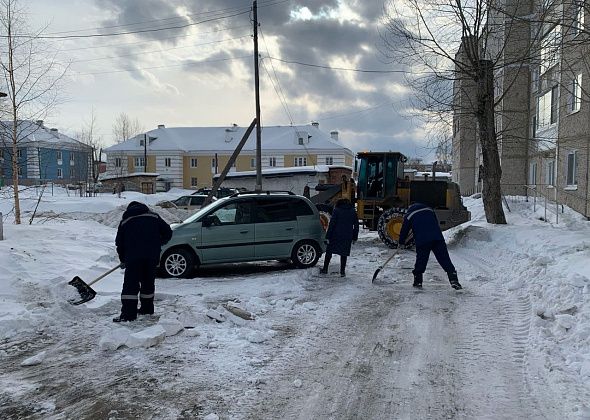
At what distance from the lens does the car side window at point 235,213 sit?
10.5 meters

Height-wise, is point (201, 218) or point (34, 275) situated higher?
point (201, 218)

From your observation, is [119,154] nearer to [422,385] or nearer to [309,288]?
[309,288]

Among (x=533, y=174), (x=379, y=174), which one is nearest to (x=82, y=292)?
(x=379, y=174)

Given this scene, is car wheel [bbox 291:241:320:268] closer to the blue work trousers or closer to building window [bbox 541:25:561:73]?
the blue work trousers

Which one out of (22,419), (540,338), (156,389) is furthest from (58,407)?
(540,338)

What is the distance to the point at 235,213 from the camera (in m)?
10.6

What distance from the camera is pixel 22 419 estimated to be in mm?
4004

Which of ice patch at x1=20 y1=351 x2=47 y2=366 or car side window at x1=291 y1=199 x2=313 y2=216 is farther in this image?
car side window at x1=291 y1=199 x2=313 y2=216

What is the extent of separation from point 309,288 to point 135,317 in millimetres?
3368

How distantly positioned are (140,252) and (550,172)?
79.5ft

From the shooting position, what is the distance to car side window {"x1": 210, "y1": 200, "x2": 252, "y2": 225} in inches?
414

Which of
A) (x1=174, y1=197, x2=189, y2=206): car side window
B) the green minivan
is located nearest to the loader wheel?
the green minivan

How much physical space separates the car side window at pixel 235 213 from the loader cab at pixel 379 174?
6.21 meters

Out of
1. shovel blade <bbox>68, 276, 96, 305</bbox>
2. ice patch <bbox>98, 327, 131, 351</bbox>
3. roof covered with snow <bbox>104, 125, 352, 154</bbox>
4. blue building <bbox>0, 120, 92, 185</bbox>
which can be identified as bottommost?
ice patch <bbox>98, 327, 131, 351</bbox>
